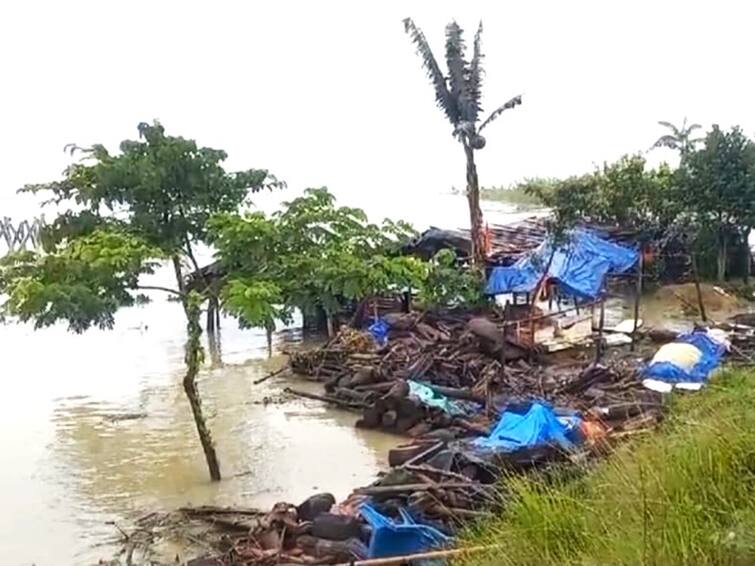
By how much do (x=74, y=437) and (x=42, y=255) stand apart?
19.6 ft

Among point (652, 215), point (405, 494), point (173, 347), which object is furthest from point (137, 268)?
point (652, 215)

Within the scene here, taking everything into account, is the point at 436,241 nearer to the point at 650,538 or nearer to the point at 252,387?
the point at 252,387

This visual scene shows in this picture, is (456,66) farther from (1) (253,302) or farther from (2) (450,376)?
(1) (253,302)

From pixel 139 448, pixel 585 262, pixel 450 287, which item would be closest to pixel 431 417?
pixel 139 448

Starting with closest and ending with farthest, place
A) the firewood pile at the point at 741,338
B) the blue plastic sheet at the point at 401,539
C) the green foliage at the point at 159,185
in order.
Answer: the blue plastic sheet at the point at 401,539, the firewood pile at the point at 741,338, the green foliage at the point at 159,185

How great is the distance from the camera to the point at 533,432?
36.1 feet

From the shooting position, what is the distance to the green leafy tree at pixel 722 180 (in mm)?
25391

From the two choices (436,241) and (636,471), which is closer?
(636,471)

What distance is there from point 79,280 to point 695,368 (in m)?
10.0

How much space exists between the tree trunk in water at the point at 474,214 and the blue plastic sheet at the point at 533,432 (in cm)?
1449

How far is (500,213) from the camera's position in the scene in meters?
60.0

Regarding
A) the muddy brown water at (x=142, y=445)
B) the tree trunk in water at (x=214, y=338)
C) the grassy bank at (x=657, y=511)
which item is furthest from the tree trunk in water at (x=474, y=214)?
the grassy bank at (x=657, y=511)

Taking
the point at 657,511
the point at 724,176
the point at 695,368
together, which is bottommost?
the point at 695,368

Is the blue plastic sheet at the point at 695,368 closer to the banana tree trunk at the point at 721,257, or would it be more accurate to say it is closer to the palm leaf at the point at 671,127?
the banana tree trunk at the point at 721,257
